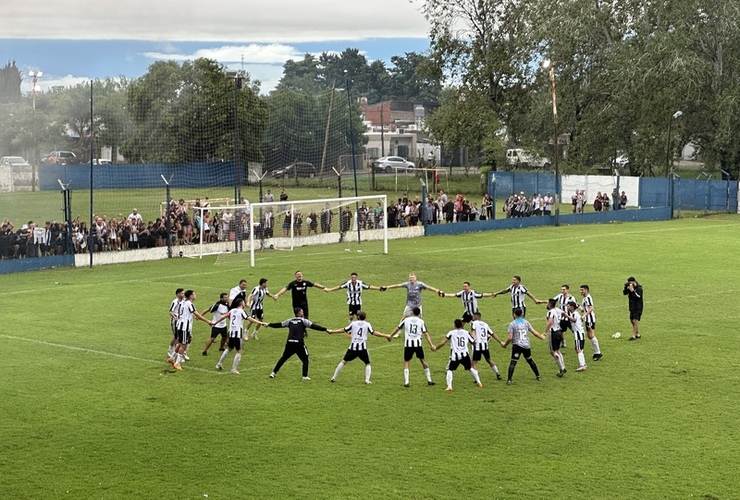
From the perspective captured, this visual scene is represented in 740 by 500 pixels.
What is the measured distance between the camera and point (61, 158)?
8388 cm

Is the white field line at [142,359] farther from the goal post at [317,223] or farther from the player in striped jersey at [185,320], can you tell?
the goal post at [317,223]

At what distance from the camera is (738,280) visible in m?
39.2

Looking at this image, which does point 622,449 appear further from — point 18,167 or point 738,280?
point 18,167

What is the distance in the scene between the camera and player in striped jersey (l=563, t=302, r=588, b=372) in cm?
2402

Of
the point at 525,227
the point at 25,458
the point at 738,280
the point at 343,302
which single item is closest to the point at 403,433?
the point at 25,458

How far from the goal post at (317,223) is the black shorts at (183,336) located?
72.6ft

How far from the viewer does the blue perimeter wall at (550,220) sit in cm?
5788

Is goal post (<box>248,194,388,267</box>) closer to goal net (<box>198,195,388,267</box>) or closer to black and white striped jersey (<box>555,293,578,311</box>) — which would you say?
goal net (<box>198,195,388,267</box>)

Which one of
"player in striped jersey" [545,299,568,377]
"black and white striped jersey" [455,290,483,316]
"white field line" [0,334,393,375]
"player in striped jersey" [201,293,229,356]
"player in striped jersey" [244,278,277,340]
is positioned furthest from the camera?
"player in striped jersey" [244,278,277,340]

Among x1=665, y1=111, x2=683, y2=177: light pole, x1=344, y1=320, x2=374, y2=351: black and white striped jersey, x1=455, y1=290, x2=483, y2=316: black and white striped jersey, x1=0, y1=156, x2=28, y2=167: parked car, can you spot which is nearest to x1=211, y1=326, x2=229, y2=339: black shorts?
x1=344, y1=320, x2=374, y2=351: black and white striped jersey

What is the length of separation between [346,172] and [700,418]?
59.6 m

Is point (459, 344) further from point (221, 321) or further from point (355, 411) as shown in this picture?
point (221, 321)

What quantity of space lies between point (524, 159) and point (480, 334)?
73.2 metres

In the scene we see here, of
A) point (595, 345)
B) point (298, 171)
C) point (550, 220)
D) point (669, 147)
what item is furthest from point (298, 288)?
point (669, 147)
